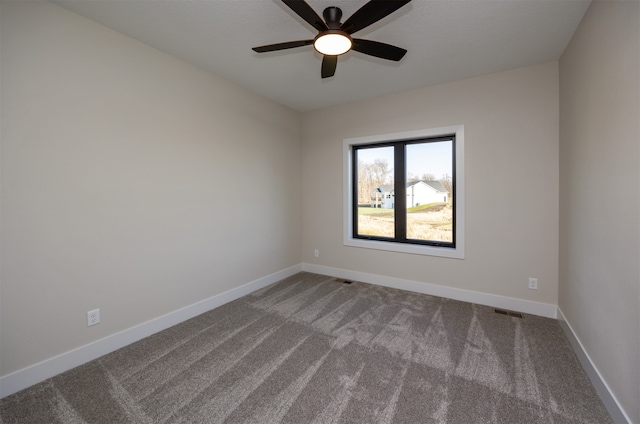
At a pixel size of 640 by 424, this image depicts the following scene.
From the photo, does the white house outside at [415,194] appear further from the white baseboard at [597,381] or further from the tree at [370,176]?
the white baseboard at [597,381]

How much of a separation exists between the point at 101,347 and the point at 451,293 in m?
3.57

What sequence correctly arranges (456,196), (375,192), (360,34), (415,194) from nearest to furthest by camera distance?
(360,34), (456,196), (415,194), (375,192)

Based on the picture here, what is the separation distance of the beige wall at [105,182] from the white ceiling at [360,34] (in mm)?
274

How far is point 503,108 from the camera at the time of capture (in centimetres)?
289

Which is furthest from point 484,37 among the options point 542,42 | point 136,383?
point 136,383

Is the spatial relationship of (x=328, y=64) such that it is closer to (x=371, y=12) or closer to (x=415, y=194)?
(x=371, y=12)

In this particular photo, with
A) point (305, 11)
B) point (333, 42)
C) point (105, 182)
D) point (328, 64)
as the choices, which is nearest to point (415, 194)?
point (328, 64)

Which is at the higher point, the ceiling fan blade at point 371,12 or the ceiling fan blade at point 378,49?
the ceiling fan blade at point 378,49

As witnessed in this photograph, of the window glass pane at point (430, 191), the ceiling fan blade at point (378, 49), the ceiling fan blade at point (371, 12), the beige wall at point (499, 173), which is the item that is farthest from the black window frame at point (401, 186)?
the ceiling fan blade at point (371, 12)

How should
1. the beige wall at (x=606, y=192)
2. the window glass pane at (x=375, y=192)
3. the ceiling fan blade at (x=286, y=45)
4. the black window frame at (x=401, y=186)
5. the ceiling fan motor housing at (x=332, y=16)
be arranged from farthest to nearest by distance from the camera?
the window glass pane at (x=375, y=192)
the black window frame at (x=401, y=186)
the ceiling fan blade at (x=286, y=45)
the ceiling fan motor housing at (x=332, y=16)
the beige wall at (x=606, y=192)

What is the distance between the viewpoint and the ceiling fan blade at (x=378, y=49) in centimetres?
189

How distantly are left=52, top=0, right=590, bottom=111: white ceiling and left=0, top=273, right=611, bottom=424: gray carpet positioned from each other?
2.64 m

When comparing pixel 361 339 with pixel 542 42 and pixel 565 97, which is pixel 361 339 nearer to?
pixel 565 97

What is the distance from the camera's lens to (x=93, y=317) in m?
2.08
